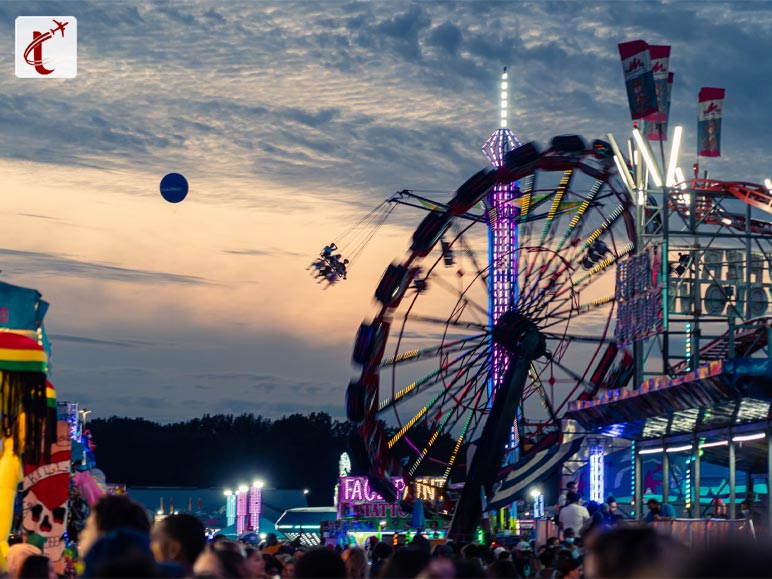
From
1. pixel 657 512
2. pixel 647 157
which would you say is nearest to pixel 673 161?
pixel 647 157

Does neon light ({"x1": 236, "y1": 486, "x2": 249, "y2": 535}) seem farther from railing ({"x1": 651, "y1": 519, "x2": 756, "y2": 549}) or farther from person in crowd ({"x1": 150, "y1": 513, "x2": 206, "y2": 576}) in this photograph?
person in crowd ({"x1": 150, "y1": 513, "x2": 206, "y2": 576})

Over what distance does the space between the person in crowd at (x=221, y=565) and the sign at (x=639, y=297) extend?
2755cm

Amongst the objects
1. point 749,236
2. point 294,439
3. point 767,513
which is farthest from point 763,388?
point 294,439

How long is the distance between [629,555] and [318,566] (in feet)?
6.21

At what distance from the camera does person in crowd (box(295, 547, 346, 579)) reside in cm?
524

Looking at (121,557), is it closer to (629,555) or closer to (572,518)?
(629,555)

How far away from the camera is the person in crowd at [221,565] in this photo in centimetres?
576

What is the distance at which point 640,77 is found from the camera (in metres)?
34.4

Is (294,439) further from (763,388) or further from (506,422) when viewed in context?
(763,388)

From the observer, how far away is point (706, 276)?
106 feet

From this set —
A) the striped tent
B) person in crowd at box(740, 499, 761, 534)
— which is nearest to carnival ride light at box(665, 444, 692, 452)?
the striped tent

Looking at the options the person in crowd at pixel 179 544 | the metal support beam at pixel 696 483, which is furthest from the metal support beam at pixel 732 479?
the person in crowd at pixel 179 544

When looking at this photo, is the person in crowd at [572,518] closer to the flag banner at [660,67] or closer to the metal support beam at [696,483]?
the metal support beam at [696,483]

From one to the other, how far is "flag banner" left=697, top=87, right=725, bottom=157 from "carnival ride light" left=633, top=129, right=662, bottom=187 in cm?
285
